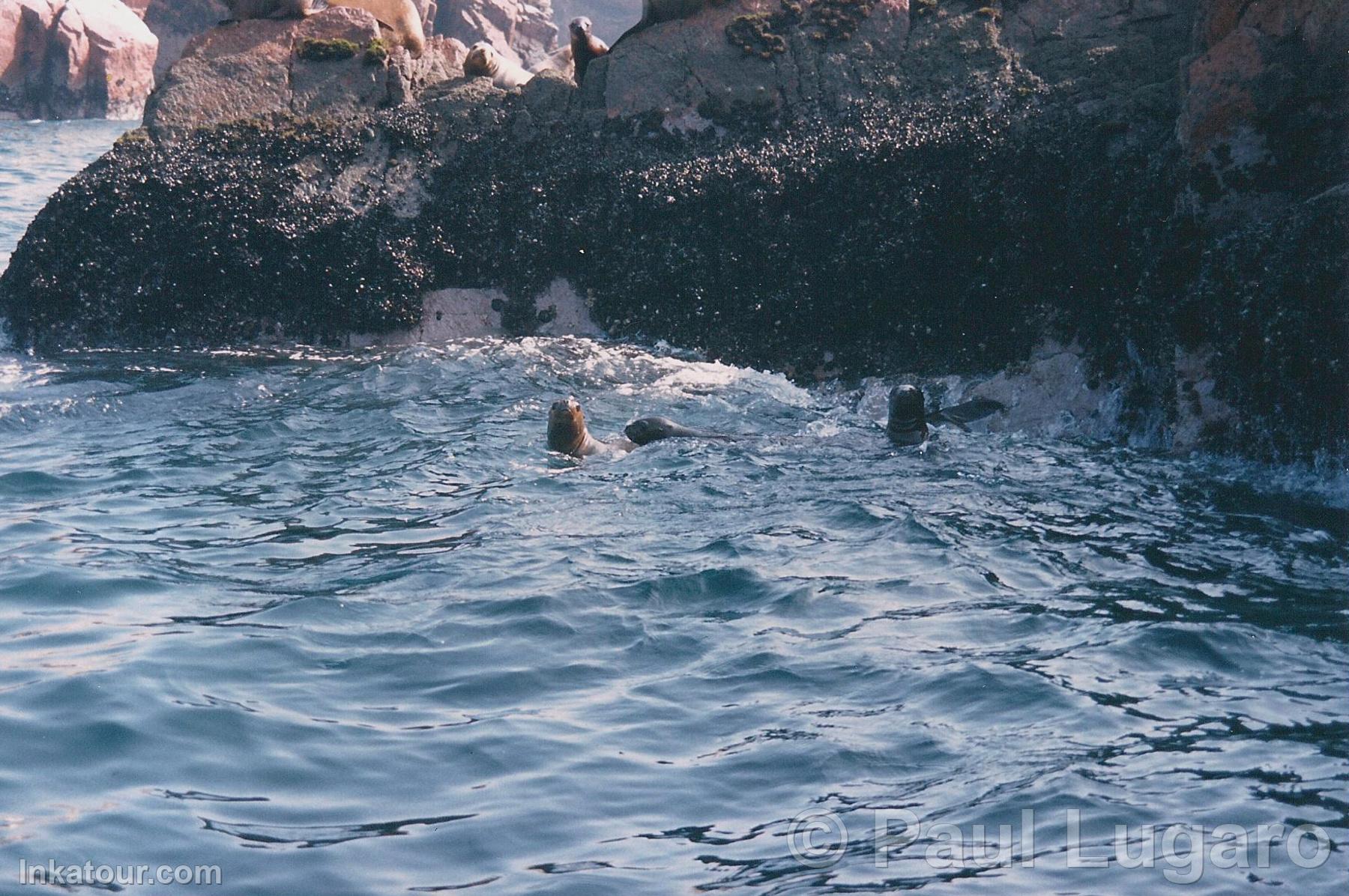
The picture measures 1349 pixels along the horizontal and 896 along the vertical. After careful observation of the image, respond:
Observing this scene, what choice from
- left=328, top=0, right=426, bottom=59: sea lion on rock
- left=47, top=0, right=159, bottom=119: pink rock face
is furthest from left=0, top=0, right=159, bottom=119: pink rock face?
left=328, top=0, right=426, bottom=59: sea lion on rock

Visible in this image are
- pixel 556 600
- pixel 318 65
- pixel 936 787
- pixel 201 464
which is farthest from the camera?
pixel 318 65

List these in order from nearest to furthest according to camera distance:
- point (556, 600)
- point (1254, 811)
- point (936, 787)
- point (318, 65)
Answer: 1. point (1254, 811)
2. point (936, 787)
3. point (556, 600)
4. point (318, 65)

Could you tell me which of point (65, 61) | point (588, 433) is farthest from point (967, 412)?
point (65, 61)

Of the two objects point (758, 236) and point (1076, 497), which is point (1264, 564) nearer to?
point (1076, 497)

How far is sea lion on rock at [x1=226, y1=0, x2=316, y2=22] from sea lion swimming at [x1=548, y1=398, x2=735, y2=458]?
663 centimetres

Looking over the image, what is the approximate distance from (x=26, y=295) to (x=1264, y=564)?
10.5 meters

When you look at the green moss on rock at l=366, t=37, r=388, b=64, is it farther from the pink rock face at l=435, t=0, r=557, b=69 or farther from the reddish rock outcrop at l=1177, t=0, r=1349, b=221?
the pink rock face at l=435, t=0, r=557, b=69

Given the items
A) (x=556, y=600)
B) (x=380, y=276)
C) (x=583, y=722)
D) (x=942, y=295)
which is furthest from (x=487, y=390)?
(x=583, y=722)

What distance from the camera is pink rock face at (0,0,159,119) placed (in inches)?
1602

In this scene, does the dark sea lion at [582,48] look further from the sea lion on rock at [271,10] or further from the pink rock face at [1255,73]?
the pink rock face at [1255,73]

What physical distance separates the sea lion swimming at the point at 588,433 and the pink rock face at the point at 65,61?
38.9 metres

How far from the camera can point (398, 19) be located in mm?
13453

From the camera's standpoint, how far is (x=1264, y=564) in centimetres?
639

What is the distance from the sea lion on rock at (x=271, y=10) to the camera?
43.2 feet
